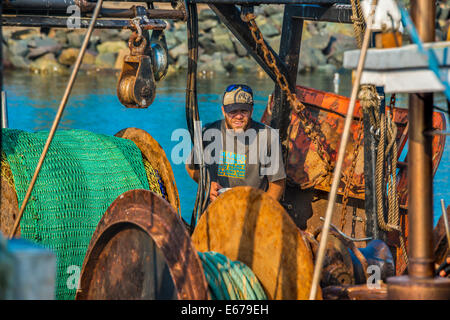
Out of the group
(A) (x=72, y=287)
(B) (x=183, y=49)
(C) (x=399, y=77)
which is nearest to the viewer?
(C) (x=399, y=77)

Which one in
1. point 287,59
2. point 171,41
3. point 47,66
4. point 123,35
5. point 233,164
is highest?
point 123,35

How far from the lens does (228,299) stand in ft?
15.5

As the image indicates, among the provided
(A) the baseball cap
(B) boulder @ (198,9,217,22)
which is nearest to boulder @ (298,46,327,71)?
(B) boulder @ (198,9,217,22)

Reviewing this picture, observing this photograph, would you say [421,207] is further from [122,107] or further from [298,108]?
[122,107]

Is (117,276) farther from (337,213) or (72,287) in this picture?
(337,213)

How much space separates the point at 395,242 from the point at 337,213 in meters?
0.82

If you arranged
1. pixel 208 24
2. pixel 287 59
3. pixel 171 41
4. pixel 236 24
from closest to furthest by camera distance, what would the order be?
pixel 236 24
pixel 287 59
pixel 171 41
pixel 208 24

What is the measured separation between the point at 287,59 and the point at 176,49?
87.6 ft

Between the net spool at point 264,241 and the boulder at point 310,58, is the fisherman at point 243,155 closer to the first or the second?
the net spool at point 264,241

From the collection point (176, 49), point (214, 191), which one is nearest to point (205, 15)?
point (176, 49)

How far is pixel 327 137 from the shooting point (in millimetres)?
8922

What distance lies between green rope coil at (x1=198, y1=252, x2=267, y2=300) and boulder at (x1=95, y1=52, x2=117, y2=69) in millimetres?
30002

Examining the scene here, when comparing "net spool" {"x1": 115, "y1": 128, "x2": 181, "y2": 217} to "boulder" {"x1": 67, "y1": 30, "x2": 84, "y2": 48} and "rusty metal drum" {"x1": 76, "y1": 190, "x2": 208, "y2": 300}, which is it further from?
"boulder" {"x1": 67, "y1": 30, "x2": 84, "y2": 48}
